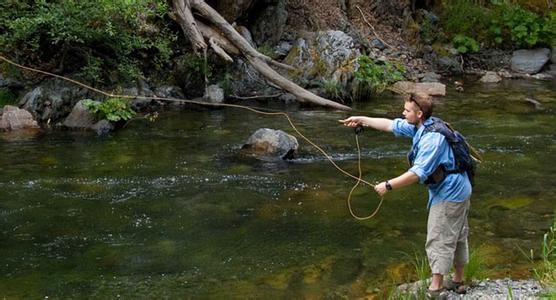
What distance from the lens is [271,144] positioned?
36.0 feet

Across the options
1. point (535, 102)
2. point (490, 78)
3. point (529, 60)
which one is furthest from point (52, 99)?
point (529, 60)

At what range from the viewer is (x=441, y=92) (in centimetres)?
1670

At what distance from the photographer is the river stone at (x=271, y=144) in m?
10.9

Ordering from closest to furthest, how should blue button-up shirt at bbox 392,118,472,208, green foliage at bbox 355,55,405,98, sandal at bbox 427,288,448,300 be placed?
blue button-up shirt at bbox 392,118,472,208 < sandal at bbox 427,288,448,300 < green foliage at bbox 355,55,405,98

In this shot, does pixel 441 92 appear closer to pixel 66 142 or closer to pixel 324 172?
pixel 324 172

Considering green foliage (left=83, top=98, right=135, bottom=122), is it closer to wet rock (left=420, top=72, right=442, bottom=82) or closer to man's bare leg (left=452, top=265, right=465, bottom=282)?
man's bare leg (left=452, top=265, right=465, bottom=282)

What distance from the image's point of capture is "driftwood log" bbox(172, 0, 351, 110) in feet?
44.3

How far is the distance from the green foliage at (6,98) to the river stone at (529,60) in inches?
A: 556

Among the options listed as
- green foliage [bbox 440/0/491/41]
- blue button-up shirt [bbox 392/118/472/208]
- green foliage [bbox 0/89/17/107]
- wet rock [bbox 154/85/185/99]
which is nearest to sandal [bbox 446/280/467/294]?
blue button-up shirt [bbox 392/118/472/208]

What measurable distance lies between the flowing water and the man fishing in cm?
96

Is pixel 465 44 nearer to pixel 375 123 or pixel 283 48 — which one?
pixel 283 48

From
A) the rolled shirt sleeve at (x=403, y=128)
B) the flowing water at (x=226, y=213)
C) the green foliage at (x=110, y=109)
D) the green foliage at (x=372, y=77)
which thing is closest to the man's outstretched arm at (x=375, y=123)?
the rolled shirt sleeve at (x=403, y=128)

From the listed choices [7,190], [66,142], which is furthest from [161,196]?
[66,142]

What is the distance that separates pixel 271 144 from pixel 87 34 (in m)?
4.61
